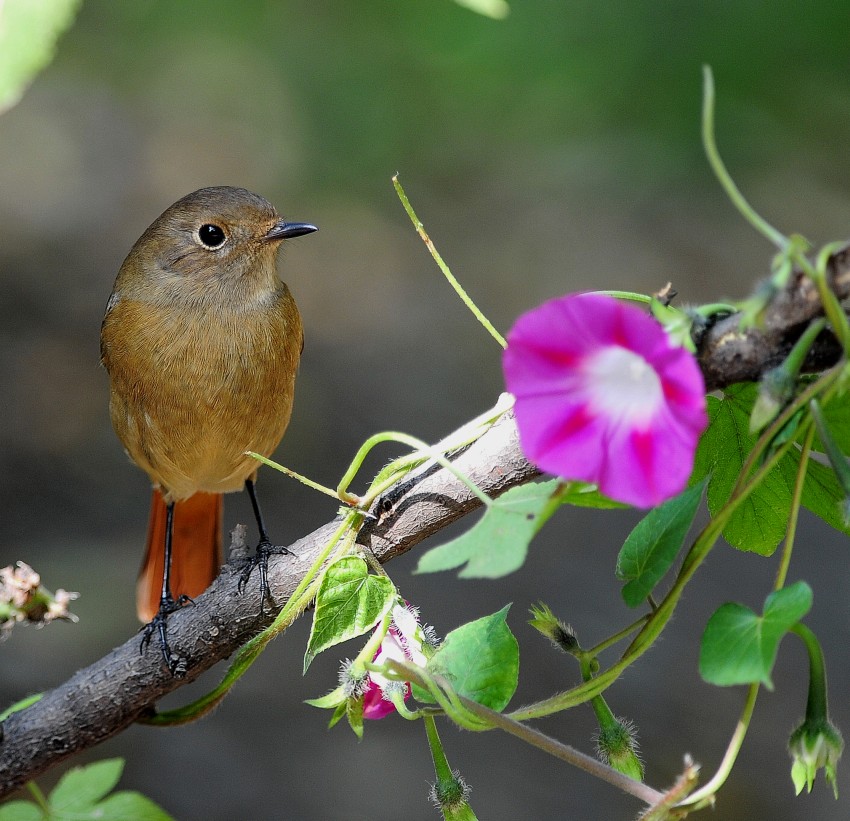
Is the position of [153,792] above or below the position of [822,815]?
below

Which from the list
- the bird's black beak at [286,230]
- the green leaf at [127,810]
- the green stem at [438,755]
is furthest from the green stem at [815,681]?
the bird's black beak at [286,230]

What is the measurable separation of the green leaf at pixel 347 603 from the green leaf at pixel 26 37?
2.42ft

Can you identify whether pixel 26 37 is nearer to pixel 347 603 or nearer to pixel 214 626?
pixel 347 603

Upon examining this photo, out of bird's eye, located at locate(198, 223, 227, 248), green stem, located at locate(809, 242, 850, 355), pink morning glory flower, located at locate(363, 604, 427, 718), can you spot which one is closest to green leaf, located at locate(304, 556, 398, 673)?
pink morning glory flower, located at locate(363, 604, 427, 718)

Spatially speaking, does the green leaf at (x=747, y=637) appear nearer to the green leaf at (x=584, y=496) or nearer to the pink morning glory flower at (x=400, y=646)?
the green leaf at (x=584, y=496)

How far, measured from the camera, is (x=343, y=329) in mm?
5953

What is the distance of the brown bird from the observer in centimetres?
272

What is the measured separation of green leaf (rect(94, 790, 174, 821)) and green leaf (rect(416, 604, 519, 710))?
25.4 inches

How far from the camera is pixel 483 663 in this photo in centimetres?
121

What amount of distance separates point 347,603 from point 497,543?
0.43 metres

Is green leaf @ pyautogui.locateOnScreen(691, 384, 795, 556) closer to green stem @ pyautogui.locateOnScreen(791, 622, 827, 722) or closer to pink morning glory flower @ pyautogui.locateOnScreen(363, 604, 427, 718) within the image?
green stem @ pyautogui.locateOnScreen(791, 622, 827, 722)

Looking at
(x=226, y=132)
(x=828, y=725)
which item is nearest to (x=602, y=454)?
(x=828, y=725)

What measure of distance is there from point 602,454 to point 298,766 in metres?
3.77

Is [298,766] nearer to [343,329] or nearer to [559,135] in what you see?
[343,329]
